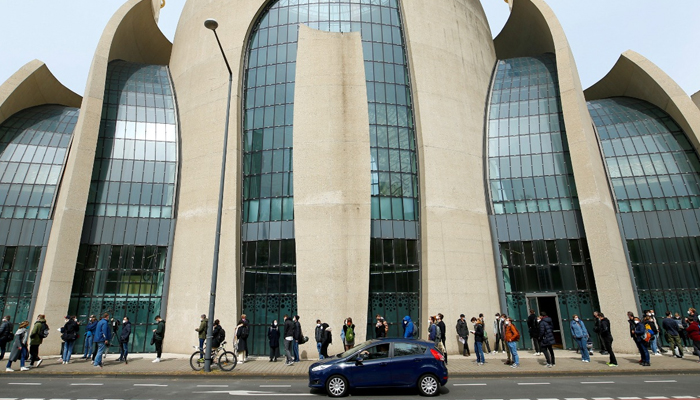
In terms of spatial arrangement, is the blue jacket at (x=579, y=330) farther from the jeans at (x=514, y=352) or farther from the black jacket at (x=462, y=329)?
the black jacket at (x=462, y=329)

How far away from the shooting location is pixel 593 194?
65.4 feet

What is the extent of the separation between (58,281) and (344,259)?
1377cm

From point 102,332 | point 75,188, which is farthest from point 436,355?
point 75,188

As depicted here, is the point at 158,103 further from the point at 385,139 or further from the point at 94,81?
the point at 385,139

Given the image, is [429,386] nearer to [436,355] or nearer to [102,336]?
[436,355]

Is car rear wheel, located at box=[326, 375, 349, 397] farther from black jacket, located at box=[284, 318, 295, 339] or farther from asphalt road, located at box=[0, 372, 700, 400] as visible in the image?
black jacket, located at box=[284, 318, 295, 339]

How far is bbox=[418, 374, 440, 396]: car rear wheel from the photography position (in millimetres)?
9695

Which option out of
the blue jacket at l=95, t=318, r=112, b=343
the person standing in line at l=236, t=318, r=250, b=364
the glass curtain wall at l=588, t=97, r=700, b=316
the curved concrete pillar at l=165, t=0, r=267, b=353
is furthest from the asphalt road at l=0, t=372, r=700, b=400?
the glass curtain wall at l=588, t=97, r=700, b=316

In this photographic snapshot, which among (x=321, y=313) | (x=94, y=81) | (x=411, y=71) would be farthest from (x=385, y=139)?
(x=94, y=81)

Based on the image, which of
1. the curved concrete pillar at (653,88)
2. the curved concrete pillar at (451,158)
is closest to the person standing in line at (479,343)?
the curved concrete pillar at (451,158)

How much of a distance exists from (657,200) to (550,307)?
27.7 ft

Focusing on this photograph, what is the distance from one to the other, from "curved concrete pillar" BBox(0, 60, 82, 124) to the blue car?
2494cm

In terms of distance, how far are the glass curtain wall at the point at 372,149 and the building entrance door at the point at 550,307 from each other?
624 cm

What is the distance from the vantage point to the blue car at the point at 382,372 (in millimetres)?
9805
